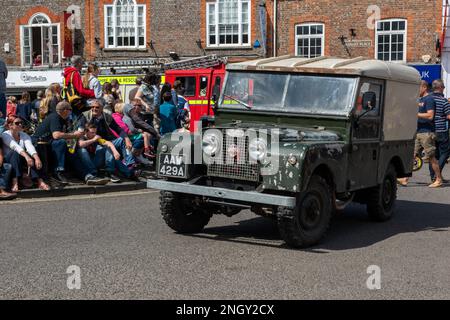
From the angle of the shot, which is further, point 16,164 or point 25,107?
point 25,107

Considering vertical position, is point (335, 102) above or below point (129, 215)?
above

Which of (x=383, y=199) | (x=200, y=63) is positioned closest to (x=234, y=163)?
(x=383, y=199)

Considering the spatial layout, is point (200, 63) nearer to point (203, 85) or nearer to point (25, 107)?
point (203, 85)

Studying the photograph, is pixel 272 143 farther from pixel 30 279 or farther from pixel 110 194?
pixel 110 194

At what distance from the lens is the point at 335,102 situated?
865cm

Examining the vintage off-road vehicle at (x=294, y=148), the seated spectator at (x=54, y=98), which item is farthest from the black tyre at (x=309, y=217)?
the seated spectator at (x=54, y=98)

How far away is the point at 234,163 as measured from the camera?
779 cm

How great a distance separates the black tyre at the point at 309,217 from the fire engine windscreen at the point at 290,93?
1.21 meters

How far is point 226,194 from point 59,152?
16.7ft

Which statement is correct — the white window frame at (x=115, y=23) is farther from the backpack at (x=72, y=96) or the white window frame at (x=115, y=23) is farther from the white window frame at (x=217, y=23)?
the backpack at (x=72, y=96)

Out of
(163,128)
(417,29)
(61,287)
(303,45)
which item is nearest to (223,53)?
(303,45)

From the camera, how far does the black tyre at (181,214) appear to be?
8.30 metres

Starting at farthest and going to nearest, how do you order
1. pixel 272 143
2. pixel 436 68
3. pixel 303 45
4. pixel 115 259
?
1. pixel 303 45
2. pixel 436 68
3. pixel 272 143
4. pixel 115 259

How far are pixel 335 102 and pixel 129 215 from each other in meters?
3.43
